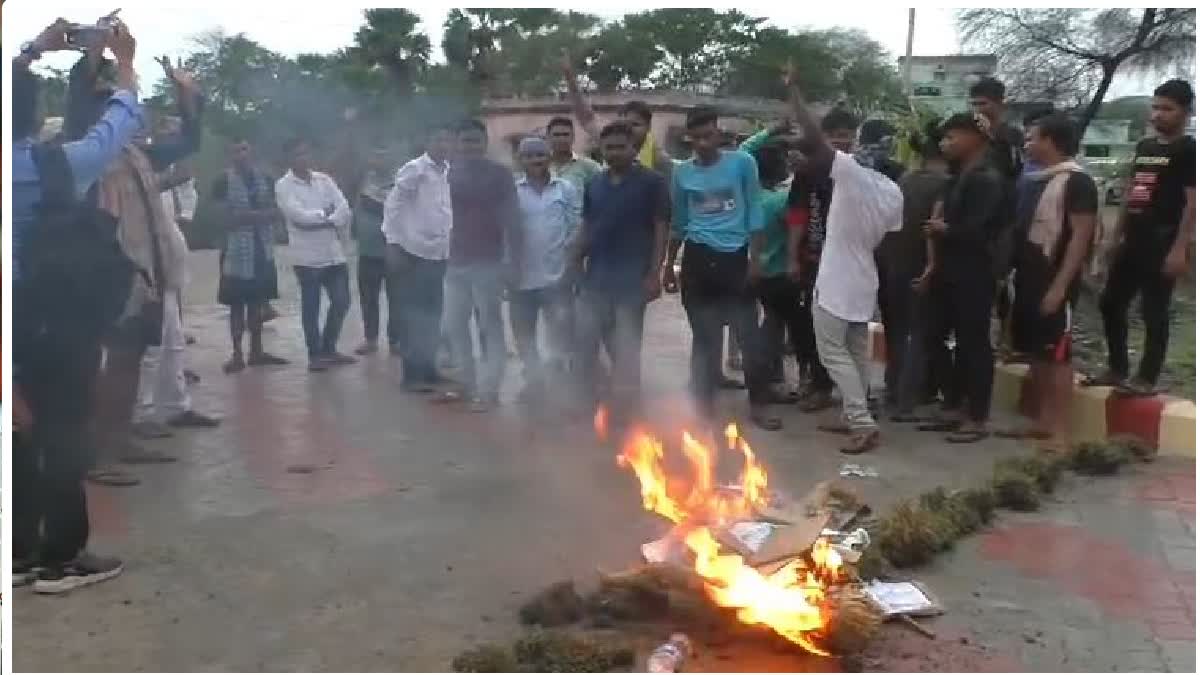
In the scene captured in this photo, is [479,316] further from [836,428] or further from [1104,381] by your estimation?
[1104,381]

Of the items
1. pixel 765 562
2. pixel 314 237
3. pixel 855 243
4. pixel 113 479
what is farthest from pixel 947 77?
pixel 765 562

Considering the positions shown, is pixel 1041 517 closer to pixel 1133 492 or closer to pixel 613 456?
pixel 1133 492

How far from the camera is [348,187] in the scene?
912cm

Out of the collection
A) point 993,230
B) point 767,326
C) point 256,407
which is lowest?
point 256,407

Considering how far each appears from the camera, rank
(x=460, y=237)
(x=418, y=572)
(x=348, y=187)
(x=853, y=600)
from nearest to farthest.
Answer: (x=853, y=600) < (x=418, y=572) < (x=460, y=237) < (x=348, y=187)

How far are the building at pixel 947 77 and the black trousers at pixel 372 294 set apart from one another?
6084 mm

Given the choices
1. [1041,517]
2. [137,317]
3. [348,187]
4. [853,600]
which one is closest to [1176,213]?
[1041,517]

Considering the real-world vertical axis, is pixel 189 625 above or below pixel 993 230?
below

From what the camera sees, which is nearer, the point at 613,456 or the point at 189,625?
the point at 189,625

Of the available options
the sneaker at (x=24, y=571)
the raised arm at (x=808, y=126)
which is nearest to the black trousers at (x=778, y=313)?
the raised arm at (x=808, y=126)

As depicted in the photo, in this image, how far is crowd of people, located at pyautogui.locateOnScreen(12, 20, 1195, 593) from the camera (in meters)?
6.01

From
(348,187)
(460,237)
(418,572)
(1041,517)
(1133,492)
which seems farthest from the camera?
(348,187)

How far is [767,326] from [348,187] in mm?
3346

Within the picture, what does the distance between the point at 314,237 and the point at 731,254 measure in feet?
10.3
